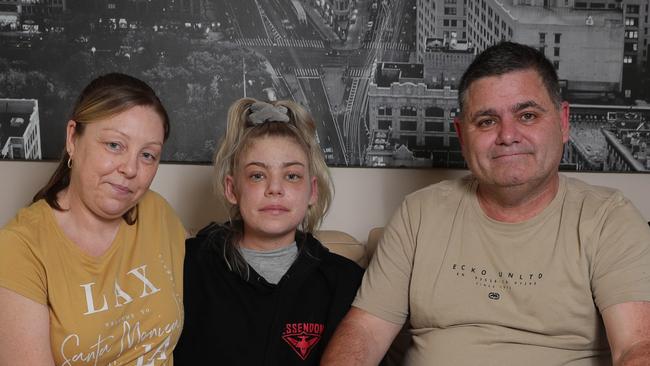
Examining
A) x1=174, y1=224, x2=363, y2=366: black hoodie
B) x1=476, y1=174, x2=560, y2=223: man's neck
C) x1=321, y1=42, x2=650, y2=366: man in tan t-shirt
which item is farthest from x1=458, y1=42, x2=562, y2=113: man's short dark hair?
x1=174, y1=224, x2=363, y2=366: black hoodie

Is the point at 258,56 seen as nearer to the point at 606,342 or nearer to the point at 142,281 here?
the point at 142,281

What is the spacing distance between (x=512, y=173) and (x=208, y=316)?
2.95 feet

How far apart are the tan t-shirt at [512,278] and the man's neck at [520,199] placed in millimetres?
22

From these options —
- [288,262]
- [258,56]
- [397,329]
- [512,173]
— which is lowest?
[397,329]

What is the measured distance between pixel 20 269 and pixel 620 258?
1.37 meters

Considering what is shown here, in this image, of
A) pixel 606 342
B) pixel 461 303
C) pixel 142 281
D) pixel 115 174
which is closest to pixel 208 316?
pixel 142 281

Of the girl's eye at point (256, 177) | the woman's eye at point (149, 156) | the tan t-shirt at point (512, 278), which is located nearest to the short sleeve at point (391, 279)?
the tan t-shirt at point (512, 278)

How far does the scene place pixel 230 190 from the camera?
6.46 feet

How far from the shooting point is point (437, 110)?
2.37 meters

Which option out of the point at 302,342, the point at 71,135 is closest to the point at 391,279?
the point at 302,342

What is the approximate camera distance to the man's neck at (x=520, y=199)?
1709 mm

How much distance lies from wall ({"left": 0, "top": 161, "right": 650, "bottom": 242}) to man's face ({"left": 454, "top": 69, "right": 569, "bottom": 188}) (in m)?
0.67

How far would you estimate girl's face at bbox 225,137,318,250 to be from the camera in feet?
5.93

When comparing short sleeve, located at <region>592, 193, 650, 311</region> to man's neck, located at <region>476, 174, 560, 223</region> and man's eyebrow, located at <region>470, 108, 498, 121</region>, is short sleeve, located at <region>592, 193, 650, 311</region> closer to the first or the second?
man's neck, located at <region>476, 174, 560, 223</region>
